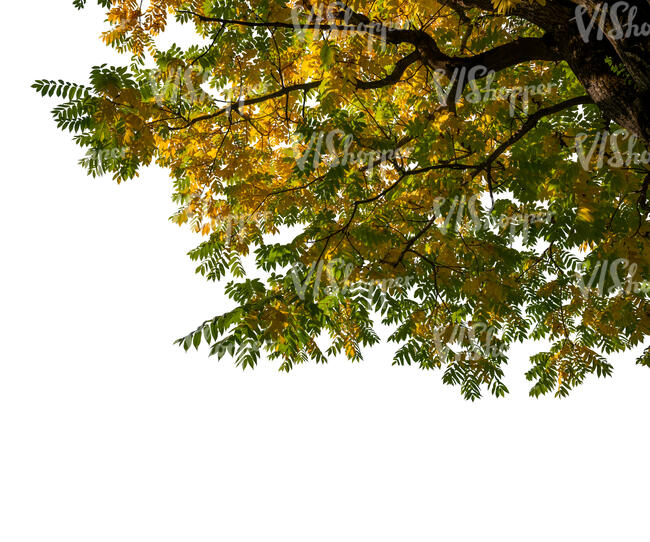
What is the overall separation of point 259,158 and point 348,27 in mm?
2358

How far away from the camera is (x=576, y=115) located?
20.5 ft

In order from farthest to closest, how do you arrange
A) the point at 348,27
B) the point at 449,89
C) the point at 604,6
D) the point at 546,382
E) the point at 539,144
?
the point at 546,382 < the point at 539,144 < the point at 449,89 < the point at 348,27 < the point at 604,6

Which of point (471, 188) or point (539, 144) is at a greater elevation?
point (539, 144)

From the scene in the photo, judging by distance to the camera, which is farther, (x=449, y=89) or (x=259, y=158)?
(x=259, y=158)

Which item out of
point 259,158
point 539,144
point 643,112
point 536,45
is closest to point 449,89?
point 536,45

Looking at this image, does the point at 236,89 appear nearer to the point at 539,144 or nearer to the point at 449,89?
the point at 449,89

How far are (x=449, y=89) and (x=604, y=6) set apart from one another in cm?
154

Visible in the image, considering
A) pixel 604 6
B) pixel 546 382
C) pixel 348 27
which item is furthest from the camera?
pixel 546 382

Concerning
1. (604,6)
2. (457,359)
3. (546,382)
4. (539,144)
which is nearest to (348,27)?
(604,6)

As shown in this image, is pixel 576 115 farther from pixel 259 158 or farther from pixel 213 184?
pixel 213 184

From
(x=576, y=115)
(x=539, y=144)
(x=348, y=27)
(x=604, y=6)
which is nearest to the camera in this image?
(x=604, y=6)

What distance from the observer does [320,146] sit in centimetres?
526

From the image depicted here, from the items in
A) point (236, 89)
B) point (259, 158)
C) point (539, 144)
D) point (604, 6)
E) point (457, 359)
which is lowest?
point (457, 359)

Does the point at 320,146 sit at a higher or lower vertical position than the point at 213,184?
lower
